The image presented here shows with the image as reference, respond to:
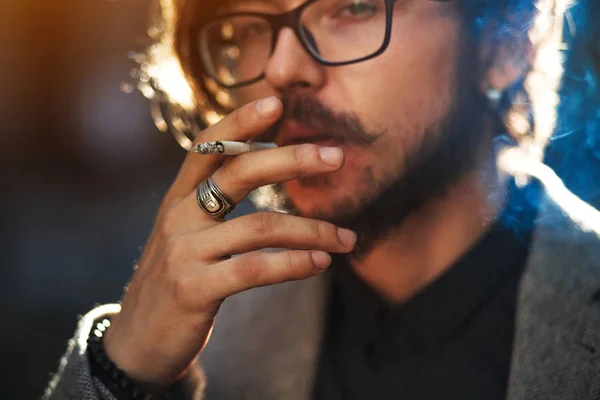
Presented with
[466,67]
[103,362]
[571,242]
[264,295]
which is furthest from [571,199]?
[103,362]

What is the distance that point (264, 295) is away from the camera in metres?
1.09

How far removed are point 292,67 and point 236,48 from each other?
0.67 ft

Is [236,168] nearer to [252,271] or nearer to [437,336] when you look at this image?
[252,271]

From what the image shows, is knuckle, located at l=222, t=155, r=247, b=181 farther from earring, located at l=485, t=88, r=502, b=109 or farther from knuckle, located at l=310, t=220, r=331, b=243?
earring, located at l=485, t=88, r=502, b=109

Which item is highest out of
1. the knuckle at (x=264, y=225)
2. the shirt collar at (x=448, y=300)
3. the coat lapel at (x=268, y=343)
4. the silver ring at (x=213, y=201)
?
the silver ring at (x=213, y=201)

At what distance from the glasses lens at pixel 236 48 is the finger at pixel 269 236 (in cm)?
31

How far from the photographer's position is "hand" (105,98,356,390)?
75cm

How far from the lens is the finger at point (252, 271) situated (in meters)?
0.74

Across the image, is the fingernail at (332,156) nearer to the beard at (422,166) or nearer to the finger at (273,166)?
the finger at (273,166)

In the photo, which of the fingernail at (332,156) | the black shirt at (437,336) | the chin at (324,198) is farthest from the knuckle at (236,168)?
the black shirt at (437,336)

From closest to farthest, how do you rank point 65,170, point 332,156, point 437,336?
point 332,156 < point 437,336 < point 65,170

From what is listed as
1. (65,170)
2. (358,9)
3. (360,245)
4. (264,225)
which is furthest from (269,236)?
(65,170)

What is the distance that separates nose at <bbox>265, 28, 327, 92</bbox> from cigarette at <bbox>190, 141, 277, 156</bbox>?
0.43ft

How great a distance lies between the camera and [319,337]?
1.01 meters
